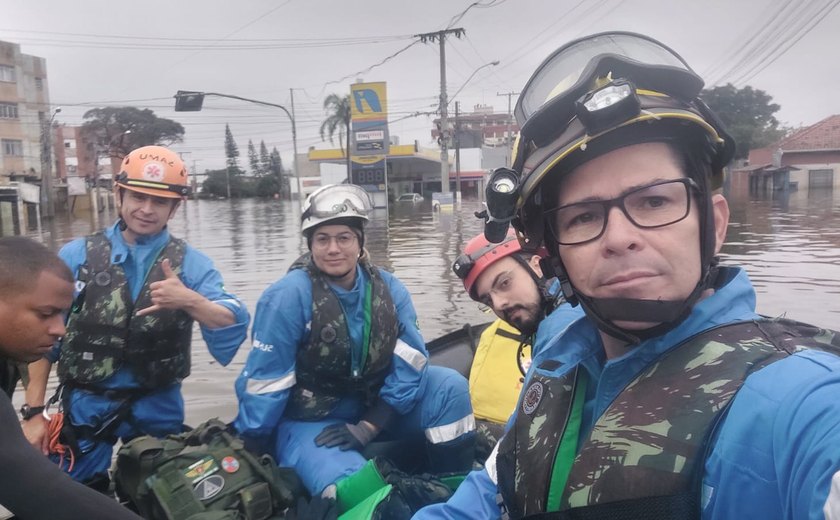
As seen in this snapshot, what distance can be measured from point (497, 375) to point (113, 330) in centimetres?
226

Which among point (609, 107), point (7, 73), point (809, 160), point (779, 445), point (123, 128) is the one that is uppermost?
point (7, 73)

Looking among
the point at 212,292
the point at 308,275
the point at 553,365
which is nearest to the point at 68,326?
the point at 212,292

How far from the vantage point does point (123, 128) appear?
70.1 meters

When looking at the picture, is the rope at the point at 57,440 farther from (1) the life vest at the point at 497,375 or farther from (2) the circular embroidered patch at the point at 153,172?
(1) the life vest at the point at 497,375

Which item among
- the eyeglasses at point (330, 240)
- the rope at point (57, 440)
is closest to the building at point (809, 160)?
the eyeglasses at point (330, 240)

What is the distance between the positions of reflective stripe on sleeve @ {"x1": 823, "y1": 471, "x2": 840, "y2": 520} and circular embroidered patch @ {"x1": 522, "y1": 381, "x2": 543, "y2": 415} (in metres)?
0.72

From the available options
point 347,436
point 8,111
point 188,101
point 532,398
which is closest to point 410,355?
point 347,436

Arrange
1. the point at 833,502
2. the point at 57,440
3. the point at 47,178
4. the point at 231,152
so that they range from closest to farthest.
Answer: the point at 833,502, the point at 57,440, the point at 47,178, the point at 231,152

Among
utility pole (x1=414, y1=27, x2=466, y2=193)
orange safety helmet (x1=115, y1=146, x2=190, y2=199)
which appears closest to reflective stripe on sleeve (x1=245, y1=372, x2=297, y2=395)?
orange safety helmet (x1=115, y1=146, x2=190, y2=199)

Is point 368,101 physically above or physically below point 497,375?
above

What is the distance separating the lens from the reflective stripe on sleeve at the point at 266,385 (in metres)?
3.32

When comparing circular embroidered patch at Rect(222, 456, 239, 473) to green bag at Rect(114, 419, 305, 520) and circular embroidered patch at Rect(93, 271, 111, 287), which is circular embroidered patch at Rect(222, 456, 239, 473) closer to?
green bag at Rect(114, 419, 305, 520)

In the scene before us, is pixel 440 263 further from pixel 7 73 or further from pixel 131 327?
pixel 7 73

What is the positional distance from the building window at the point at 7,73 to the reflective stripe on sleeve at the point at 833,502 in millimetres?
58008
